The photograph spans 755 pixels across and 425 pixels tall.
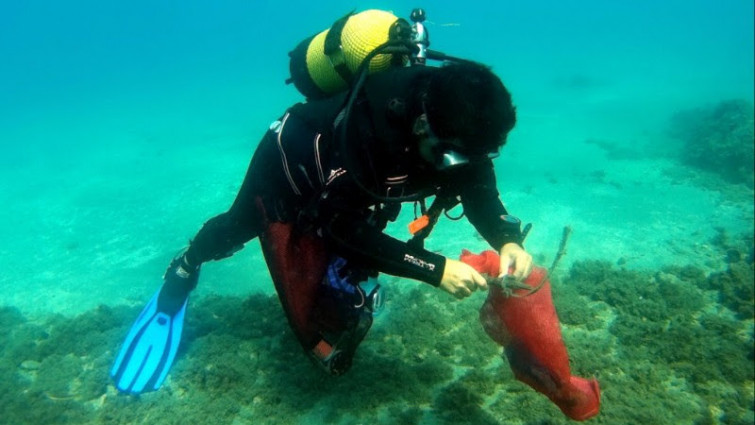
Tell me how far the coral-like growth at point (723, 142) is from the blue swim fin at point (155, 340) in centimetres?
1301

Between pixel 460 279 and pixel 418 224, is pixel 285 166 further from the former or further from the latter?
pixel 460 279

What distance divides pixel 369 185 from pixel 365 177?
6 centimetres

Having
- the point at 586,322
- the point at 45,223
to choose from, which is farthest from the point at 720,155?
the point at 45,223

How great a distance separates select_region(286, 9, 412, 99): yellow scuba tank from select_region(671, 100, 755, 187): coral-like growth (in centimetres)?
1192

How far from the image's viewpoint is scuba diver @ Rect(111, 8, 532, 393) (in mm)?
2391

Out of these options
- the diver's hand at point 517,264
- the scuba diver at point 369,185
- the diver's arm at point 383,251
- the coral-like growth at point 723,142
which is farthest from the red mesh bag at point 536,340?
the coral-like growth at point 723,142

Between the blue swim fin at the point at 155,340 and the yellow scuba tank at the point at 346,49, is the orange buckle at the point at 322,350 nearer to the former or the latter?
the yellow scuba tank at the point at 346,49

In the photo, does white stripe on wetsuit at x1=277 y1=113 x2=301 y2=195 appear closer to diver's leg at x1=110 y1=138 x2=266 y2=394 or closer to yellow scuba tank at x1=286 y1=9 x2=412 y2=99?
yellow scuba tank at x1=286 y1=9 x2=412 y2=99

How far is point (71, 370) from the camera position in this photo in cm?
527

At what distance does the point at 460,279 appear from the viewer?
2.91 metres

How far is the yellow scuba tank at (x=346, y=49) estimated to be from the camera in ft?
10.0

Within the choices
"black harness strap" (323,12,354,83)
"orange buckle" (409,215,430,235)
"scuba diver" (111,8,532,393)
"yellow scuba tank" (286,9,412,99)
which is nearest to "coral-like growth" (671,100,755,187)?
"scuba diver" (111,8,532,393)

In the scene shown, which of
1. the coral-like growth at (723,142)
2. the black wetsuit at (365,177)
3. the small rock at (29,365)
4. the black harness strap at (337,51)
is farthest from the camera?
the coral-like growth at (723,142)

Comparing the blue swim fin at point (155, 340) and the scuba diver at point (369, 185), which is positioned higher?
the scuba diver at point (369, 185)
